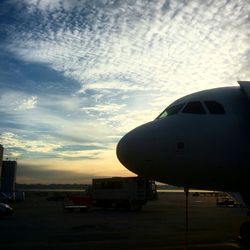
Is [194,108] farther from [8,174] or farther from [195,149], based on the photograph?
[8,174]

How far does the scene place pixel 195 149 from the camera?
41.2 feet

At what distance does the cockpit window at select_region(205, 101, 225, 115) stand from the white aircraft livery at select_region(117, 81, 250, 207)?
2cm

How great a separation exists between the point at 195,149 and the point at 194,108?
1850 mm

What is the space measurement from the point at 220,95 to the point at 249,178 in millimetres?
2922

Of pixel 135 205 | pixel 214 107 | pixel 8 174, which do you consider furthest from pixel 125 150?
pixel 8 174

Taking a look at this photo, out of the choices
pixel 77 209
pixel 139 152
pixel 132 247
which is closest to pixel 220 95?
pixel 139 152

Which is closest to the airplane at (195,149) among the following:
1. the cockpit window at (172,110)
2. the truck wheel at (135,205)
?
the cockpit window at (172,110)

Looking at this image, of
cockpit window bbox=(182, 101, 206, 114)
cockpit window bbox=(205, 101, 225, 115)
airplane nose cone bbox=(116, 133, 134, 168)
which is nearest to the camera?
airplane nose cone bbox=(116, 133, 134, 168)

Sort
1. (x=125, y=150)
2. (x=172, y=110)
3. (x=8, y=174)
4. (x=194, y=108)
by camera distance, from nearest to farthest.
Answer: (x=125, y=150) < (x=194, y=108) < (x=172, y=110) < (x=8, y=174)

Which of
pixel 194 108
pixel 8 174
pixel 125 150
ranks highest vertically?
pixel 8 174

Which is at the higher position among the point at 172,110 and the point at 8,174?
the point at 8,174

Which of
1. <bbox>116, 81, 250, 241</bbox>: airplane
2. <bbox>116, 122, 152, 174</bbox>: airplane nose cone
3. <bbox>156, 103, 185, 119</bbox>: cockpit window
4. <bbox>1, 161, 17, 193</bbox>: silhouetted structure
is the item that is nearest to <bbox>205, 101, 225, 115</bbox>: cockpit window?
<bbox>116, 81, 250, 241</bbox>: airplane

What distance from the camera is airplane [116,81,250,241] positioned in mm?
12484

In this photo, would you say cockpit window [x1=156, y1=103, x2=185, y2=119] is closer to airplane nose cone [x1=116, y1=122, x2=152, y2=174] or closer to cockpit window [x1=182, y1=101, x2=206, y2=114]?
cockpit window [x1=182, y1=101, x2=206, y2=114]
